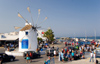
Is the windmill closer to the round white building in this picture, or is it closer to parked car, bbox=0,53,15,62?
the round white building

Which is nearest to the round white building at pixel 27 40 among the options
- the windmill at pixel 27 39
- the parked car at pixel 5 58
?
the windmill at pixel 27 39

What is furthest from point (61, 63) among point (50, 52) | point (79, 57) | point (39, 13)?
point (39, 13)

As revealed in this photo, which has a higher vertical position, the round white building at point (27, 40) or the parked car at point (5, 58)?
the round white building at point (27, 40)

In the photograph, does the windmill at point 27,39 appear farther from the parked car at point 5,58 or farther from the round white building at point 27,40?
the parked car at point 5,58

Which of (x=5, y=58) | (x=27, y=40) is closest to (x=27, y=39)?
(x=27, y=40)

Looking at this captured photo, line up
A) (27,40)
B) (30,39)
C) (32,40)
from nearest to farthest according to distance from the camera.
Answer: (27,40)
(30,39)
(32,40)

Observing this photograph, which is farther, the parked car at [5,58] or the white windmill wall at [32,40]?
the white windmill wall at [32,40]

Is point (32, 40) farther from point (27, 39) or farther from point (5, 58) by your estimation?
point (5, 58)

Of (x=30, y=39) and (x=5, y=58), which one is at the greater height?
(x=30, y=39)

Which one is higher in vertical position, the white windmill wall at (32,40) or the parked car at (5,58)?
the white windmill wall at (32,40)

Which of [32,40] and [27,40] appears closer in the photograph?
[27,40]

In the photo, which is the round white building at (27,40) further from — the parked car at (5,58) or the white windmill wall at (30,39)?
the parked car at (5,58)

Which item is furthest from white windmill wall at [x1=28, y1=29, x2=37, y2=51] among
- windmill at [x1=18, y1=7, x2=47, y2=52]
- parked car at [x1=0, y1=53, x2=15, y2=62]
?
parked car at [x1=0, y1=53, x2=15, y2=62]

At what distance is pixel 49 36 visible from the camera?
50250mm
